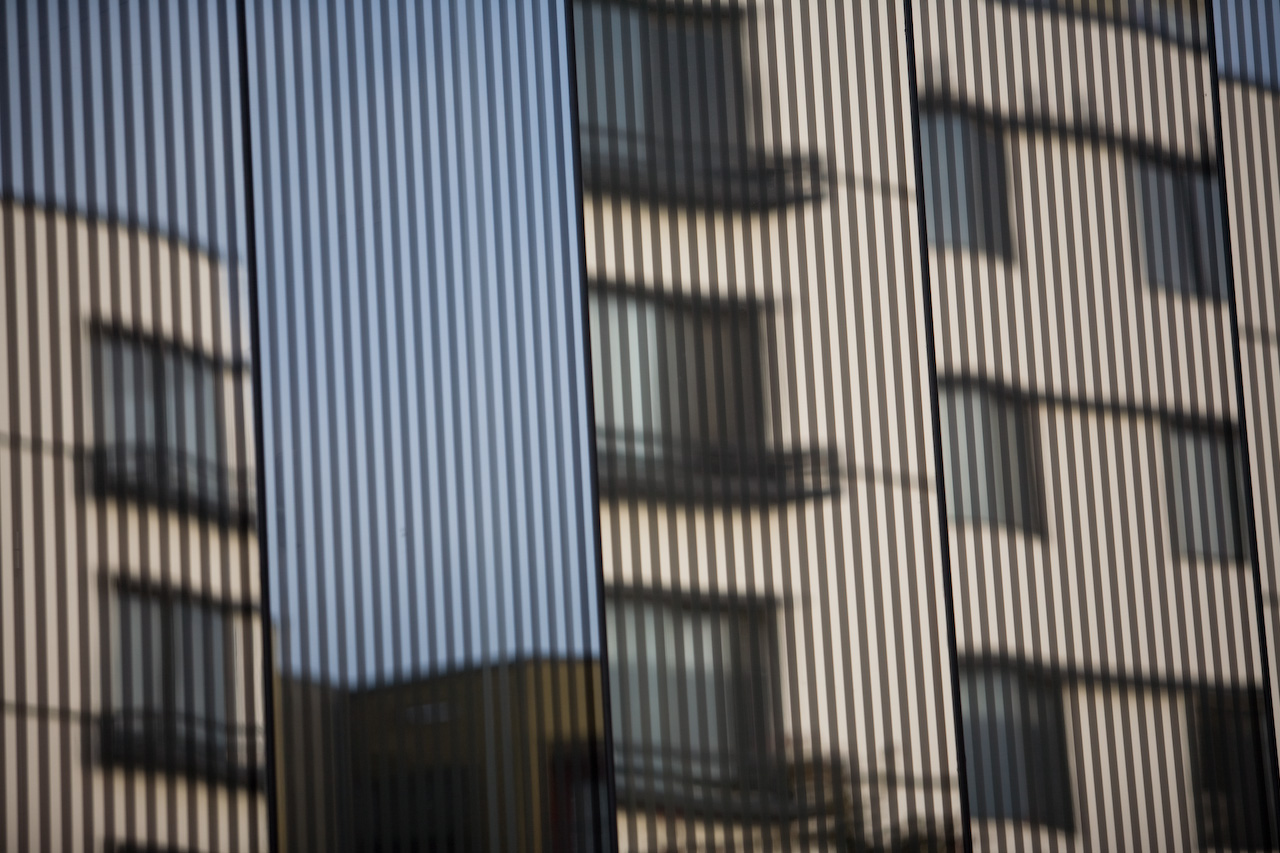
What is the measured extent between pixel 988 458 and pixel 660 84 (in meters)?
1.41

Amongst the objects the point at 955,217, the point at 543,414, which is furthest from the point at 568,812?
the point at 955,217

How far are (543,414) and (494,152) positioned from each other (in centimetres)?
70

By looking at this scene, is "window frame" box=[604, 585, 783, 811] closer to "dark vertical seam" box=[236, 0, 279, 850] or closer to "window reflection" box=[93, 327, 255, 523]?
"dark vertical seam" box=[236, 0, 279, 850]

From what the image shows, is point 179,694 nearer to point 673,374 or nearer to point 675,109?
point 673,374

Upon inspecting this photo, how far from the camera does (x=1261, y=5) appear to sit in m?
5.04

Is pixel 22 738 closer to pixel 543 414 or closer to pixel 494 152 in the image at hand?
pixel 543 414

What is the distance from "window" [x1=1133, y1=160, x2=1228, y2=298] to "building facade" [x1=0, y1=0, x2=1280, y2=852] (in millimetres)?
18

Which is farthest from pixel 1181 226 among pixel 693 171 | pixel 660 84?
pixel 660 84

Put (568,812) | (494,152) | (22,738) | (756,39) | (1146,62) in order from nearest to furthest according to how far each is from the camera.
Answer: (22,738) < (568,812) < (494,152) < (756,39) < (1146,62)

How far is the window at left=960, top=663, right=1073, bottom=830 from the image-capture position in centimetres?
421

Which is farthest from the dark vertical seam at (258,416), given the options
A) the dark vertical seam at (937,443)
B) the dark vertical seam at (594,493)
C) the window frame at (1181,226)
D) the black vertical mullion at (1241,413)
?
the black vertical mullion at (1241,413)

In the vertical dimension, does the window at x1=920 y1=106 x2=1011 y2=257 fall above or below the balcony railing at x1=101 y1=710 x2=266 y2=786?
above

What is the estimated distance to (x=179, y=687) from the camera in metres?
3.49

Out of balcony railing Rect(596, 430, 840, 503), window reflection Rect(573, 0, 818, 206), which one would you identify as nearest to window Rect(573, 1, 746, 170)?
window reflection Rect(573, 0, 818, 206)
